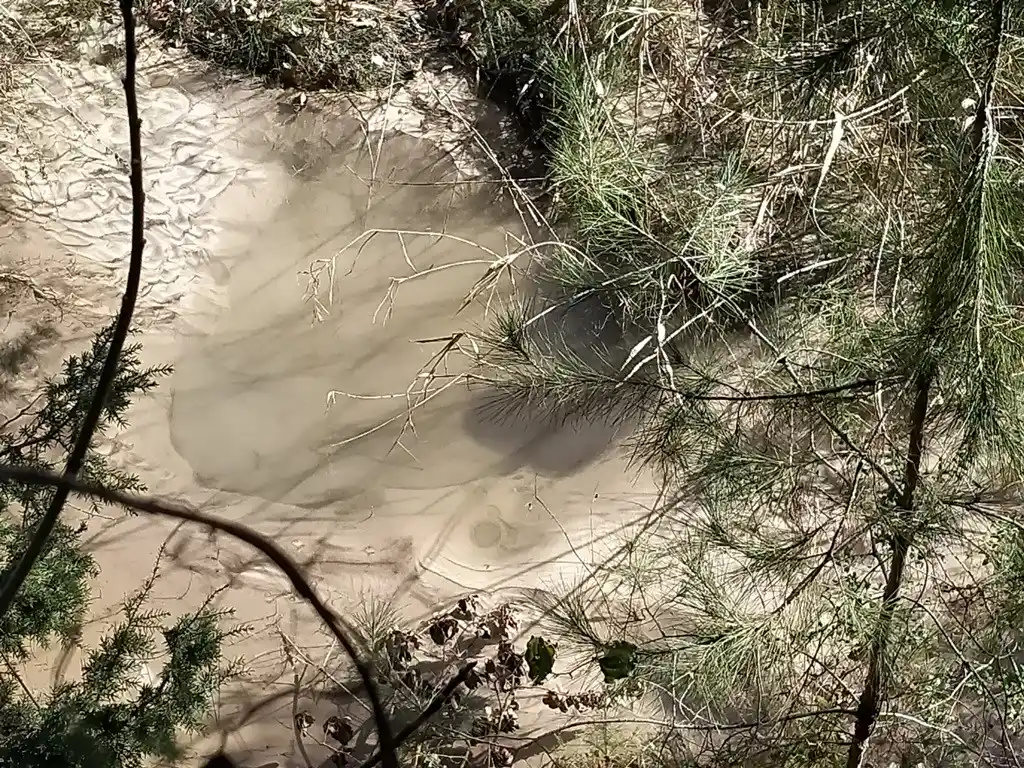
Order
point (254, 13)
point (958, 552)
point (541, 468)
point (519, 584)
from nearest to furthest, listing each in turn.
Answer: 1. point (958, 552)
2. point (519, 584)
3. point (541, 468)
4. point (254, 13)

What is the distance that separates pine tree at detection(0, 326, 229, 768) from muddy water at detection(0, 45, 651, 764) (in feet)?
0.67

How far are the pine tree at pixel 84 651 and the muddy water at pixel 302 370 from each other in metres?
0.20

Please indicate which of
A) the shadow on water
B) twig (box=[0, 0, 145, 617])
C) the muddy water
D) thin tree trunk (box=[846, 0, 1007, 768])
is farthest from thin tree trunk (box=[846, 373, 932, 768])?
twig (box=[0, 0, 145, 617])

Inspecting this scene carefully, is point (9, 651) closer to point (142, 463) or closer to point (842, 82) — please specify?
point (142, 463)

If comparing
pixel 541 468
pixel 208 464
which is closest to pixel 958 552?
pixel 541 468

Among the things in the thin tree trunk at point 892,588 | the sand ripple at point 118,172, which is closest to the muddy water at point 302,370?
the sand ripple at point 118,172

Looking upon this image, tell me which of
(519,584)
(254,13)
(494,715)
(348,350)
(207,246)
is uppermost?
(254,13)

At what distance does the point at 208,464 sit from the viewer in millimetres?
1688

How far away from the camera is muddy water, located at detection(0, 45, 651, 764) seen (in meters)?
1.60

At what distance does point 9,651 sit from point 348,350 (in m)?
0.83

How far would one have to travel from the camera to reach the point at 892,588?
3.52ft

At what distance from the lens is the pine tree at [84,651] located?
3.69ft

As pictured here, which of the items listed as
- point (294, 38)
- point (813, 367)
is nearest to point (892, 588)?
point (813, 367)

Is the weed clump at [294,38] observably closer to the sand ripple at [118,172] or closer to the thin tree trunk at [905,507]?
the sand ripple at [118,172]
